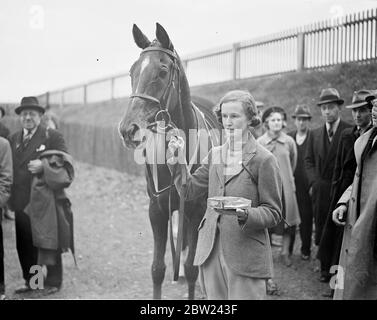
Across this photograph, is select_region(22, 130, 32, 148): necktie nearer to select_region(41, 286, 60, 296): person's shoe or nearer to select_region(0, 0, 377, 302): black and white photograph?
select_region(0, 0, 377, 302): black and white photograph

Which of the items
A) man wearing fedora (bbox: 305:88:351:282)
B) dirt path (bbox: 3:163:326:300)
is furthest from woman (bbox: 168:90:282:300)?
man wearing fedora (bbox: 305:88:351:282)

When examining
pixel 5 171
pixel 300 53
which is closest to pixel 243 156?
pixel 5 171

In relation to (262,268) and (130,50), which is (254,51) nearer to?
(130,50)

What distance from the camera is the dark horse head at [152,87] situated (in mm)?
3074

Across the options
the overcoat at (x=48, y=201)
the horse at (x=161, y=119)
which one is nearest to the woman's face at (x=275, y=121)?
the horse at (x=161, y=119)

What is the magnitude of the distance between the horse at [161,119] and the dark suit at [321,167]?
4.76 ft

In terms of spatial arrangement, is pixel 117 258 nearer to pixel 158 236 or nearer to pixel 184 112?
pixel 158 236

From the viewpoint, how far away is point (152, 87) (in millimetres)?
3205

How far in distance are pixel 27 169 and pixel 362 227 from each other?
342 centimetres

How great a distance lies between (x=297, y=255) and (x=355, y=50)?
8.46 ft

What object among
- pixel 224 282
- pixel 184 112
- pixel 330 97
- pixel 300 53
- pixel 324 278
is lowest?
pixel 324 278

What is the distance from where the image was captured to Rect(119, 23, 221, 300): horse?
3.11 metres

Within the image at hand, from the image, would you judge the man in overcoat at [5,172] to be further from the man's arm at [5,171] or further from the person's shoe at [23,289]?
the person's shoe at [23,289]

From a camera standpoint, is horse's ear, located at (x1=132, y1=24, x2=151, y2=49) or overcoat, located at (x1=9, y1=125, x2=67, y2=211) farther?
overcoat, located at (x1=9, y1=125, x2=67, y2=211)
